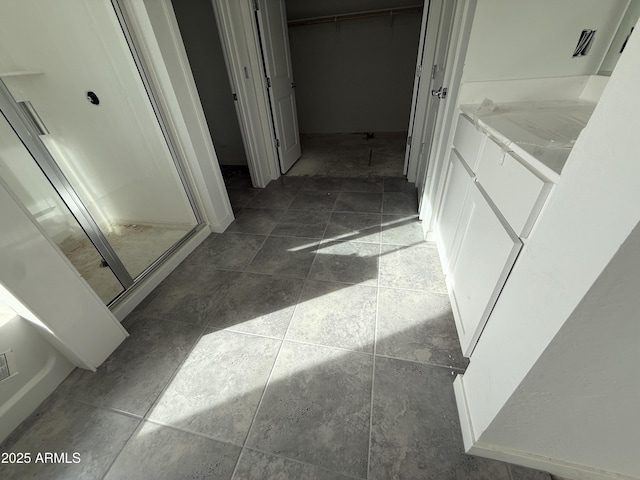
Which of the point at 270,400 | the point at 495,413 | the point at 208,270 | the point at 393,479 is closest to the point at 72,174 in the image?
the point at 208,270

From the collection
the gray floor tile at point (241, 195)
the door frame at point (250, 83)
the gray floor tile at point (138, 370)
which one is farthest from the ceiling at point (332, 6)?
the gray floor tile at point (138, 370)

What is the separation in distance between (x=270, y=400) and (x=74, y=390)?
857mm

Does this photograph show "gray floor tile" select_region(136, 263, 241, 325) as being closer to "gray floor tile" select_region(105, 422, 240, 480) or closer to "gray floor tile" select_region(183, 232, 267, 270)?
"gray floor tile" select_region(183, 232, 267, 270)

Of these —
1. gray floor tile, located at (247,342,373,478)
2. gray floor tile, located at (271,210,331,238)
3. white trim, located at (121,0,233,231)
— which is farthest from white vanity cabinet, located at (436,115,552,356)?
white trim, located at (121,0,233,231)

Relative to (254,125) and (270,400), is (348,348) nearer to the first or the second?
Result: (270,400)

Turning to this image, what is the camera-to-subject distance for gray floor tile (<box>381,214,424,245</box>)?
1.86 metres

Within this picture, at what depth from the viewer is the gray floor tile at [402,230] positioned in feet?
Result: 6.12

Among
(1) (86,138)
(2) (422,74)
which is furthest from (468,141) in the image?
(1) (86,138)

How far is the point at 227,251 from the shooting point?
6.23 feet

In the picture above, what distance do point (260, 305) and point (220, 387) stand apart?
0.45 m

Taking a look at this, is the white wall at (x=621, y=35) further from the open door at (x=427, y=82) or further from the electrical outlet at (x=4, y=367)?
the electrical outlet at (x=4, y=367)

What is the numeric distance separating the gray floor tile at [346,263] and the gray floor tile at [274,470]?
887 millimetres

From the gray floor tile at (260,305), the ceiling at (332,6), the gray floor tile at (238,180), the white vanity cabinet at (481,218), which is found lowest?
the gray floor tile at (260,305)

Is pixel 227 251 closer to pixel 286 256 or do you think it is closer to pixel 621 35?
pixel 286 256
